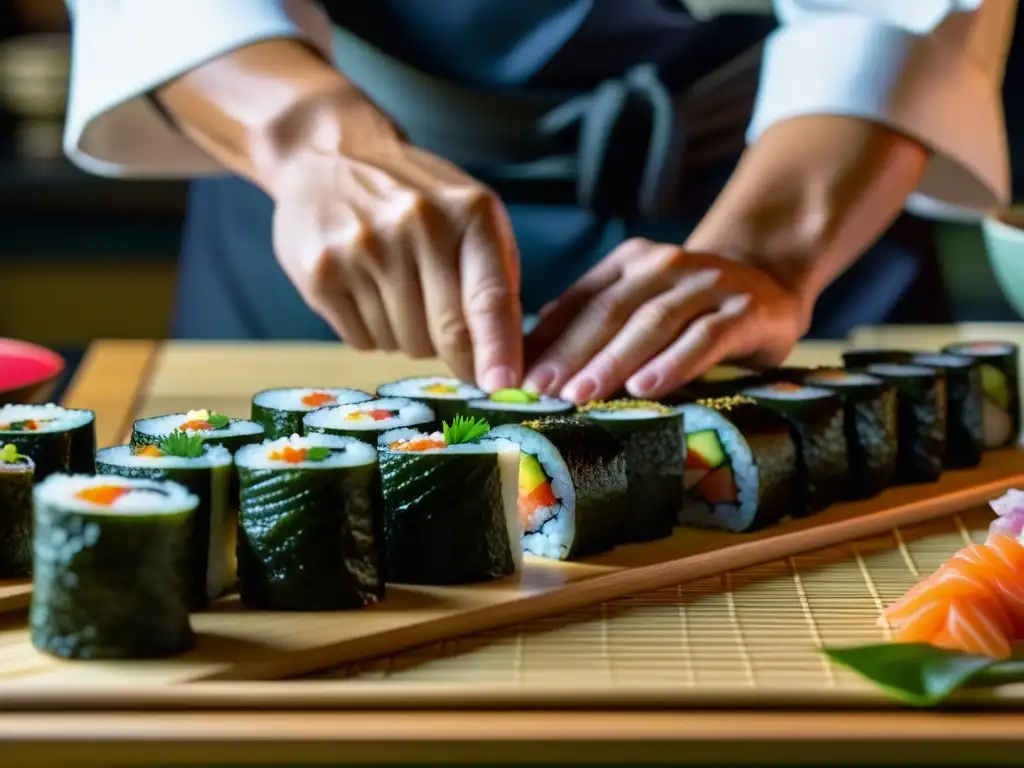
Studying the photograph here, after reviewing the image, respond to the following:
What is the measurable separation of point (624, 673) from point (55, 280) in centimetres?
359

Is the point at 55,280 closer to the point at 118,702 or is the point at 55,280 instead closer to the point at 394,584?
the point at 394,584

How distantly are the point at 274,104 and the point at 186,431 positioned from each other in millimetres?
625

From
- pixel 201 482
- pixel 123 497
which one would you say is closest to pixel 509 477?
pixel 201 482

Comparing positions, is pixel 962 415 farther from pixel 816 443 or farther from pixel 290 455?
pixel 290 455

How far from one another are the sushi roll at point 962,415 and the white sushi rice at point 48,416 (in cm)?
113

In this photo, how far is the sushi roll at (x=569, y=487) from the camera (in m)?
1.55

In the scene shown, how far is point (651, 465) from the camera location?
164cm

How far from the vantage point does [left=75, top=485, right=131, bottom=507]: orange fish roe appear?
48.5 inches

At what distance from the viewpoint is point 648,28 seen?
95.8 inches

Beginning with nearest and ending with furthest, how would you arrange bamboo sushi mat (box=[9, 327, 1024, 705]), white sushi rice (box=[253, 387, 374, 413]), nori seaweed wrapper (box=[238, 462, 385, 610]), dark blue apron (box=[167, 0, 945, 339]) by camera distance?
bamboo sushi mat (box=[9, 327, 1024, 705]) → nori seaweed wrapper (box=[238, 462, 385, 610]) → white sushi rice (box=[253, 387, 374, 413]) → dark blue apron (box=[167, 0, 945, 339])

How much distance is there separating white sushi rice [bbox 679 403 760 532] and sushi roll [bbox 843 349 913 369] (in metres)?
0.44

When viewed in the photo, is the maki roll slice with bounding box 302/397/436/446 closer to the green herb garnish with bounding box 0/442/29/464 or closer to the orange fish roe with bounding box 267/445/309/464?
the orange fish roe with bounding box 267/445/309/464

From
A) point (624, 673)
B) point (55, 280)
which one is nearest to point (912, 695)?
point (624, 673)

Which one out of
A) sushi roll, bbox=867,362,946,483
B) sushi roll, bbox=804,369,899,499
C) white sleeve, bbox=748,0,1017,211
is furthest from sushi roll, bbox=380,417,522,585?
white sleeve, bbox=748,0,1017,211
